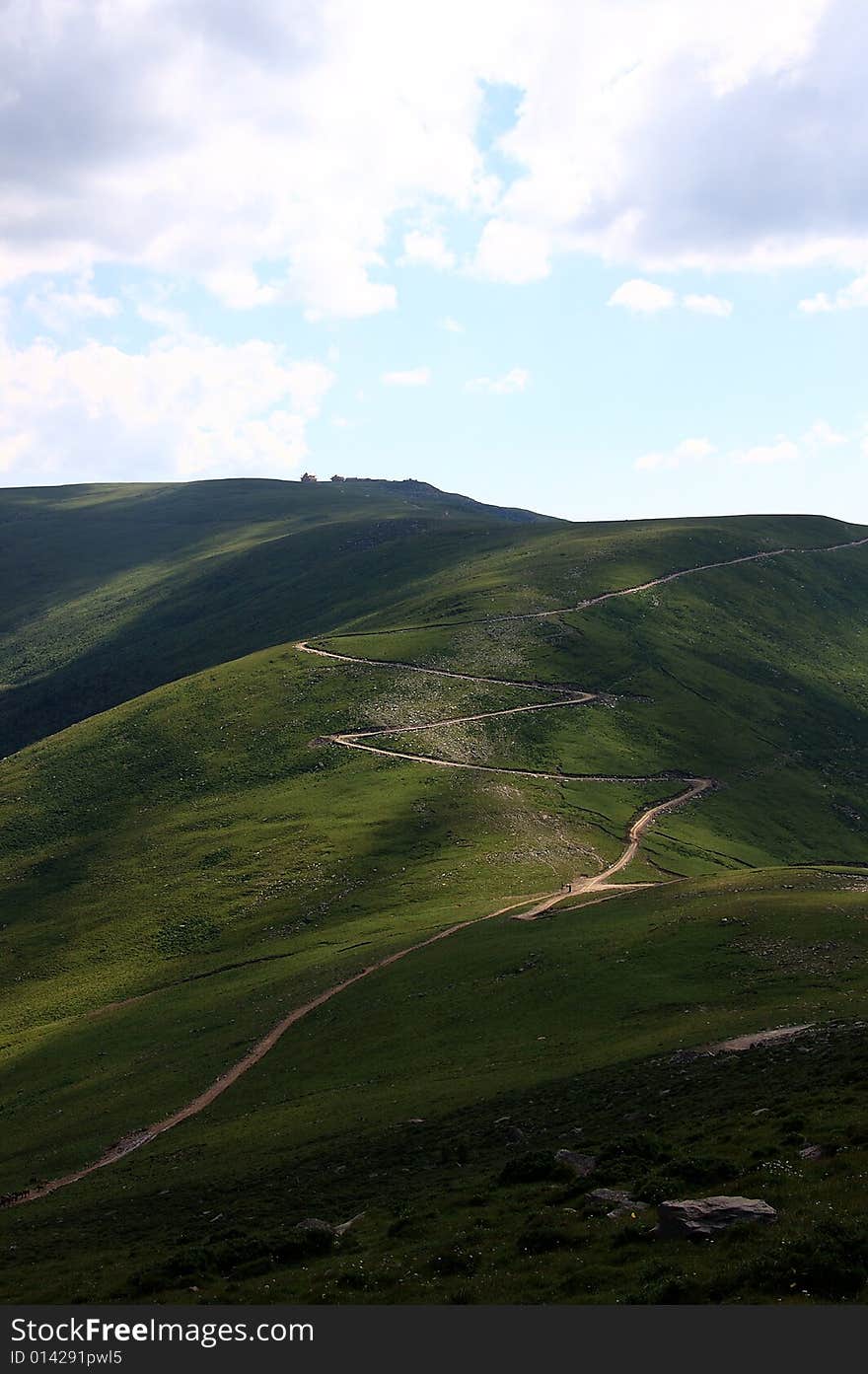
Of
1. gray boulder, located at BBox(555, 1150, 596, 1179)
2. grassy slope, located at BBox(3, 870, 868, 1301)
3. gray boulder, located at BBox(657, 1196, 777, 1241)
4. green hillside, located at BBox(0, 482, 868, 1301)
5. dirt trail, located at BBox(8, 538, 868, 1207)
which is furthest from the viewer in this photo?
dirt trail, located at BBox(8, 538, 868, 1207)

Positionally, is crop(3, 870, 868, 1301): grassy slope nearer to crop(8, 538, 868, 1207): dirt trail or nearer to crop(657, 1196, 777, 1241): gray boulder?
crop(657, 1196, 777, 1241): gray boulder

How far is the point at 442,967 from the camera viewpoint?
6788 centimetres

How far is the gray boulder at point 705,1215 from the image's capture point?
24438 millimetres

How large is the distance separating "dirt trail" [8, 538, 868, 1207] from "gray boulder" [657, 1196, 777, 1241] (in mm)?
20152

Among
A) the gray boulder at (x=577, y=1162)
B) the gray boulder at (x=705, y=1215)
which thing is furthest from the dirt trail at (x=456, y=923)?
the gray boulder at (x=705, y=1215)

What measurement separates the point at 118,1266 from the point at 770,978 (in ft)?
120

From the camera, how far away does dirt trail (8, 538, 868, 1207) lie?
165 feet

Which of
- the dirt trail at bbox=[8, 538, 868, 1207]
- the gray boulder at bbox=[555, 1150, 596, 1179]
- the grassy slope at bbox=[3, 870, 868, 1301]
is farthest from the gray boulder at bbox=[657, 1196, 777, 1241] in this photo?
the dirt trail at bbox=[8, 538, 868, 1207]

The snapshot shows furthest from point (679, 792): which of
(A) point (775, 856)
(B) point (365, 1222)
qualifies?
(B) point (365, 1222)

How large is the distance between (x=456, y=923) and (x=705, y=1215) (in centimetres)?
5480

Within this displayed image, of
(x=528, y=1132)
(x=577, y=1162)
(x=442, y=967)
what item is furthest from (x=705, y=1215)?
→ (x=442, y=967)

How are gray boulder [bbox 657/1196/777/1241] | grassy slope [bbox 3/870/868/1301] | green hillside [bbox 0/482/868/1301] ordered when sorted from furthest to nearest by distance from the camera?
green hillside [bbox 0/482/868/1301], grassy slope [bbox 3/870/868/1301], gray boulder [bbox 657/1196/777/1241]

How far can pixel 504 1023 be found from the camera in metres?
57.4

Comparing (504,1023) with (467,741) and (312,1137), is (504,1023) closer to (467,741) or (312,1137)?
(312,1137)
